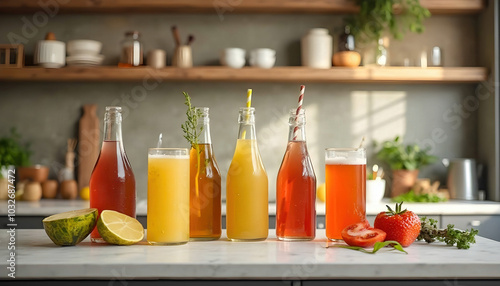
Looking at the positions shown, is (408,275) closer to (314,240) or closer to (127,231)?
(314,240)

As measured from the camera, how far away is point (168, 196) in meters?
1.21

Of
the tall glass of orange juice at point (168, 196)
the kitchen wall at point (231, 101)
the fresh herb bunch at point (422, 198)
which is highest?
the kitchen wall at point (231, 101)

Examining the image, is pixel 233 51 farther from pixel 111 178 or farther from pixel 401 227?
pixel 401 227

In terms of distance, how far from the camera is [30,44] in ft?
11.8

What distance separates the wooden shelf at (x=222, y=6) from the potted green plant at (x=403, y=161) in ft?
2.98

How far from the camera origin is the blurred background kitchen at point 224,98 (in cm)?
359

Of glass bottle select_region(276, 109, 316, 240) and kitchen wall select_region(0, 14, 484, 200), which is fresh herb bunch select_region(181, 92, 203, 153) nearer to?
glass bottle select_region(276, 109, 316, 240)

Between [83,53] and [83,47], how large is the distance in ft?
0.13

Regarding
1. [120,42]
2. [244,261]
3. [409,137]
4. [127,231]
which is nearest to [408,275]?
[244,261]

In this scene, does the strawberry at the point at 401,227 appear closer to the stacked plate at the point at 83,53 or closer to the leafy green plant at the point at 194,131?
Answer: the leafy green plant at the point at 194,131

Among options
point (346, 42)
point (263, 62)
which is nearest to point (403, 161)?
point (346, 42)

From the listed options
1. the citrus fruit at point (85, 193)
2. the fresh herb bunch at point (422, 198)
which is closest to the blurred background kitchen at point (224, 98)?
the citrus fruit at point (85, 193)

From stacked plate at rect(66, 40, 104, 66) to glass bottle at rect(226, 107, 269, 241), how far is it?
7.85 feet

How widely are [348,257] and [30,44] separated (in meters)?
3.15
